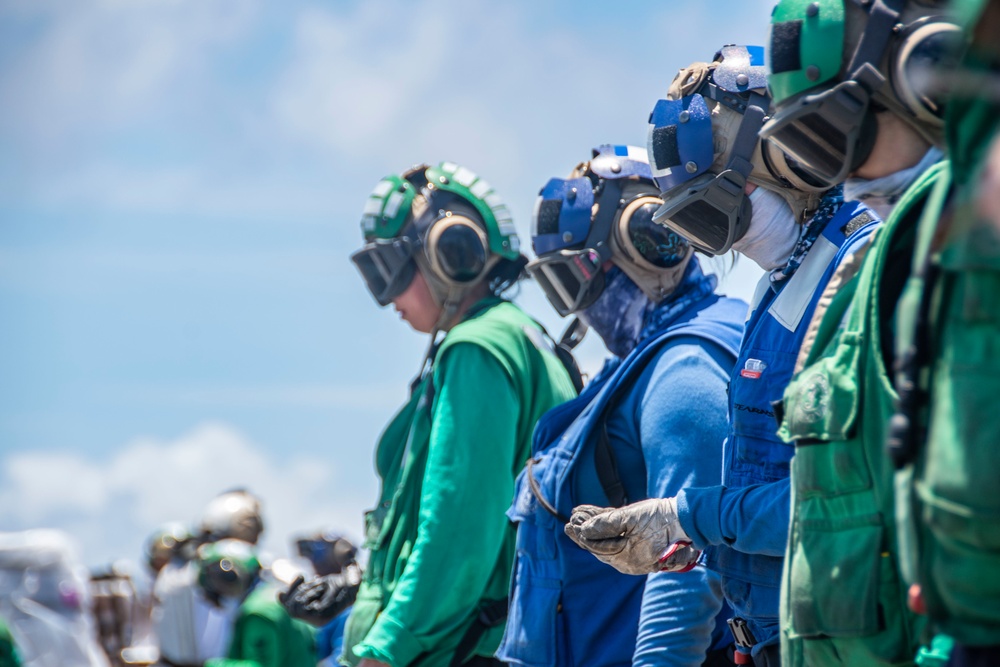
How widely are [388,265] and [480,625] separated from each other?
1.64 m

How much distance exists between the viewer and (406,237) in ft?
19.5

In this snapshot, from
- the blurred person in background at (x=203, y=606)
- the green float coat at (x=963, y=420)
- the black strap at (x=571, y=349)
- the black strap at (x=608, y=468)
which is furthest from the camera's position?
the blurred person in background at (x=203, y=606)

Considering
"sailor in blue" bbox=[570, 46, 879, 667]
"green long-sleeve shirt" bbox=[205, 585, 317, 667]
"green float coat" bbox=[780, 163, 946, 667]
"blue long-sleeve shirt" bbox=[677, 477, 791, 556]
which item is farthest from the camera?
"green long-sleeve shirt" bbox=[205, 585, 317, 667]

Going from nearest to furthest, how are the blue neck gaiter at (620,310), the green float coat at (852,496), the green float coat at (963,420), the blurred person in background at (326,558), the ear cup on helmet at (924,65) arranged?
the green float coat at (963,420) → the green float coat at (852,496) → the ear cup on helmet at (924,65) → the blue neck gaiter at (620,310) → the blurred person in background at (326,558)

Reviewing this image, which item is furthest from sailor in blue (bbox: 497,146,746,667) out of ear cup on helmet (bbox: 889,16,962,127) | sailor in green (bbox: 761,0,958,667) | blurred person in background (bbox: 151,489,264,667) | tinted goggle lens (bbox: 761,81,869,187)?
blurred person in background (bbox: 151,489,264,667)

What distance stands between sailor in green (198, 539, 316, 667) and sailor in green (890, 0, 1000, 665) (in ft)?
28.6

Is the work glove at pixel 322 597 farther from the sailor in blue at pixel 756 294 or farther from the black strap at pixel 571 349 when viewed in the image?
the sailor in blue at pixel 756 294

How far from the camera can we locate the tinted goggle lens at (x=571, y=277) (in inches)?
188

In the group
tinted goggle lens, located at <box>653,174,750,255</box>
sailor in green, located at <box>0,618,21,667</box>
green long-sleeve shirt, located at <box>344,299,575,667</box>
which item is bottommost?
sailor in green, located at <box>0,618,21,667</box>

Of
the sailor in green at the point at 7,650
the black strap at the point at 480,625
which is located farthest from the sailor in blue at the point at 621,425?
the sailor in green at the point at 7,650

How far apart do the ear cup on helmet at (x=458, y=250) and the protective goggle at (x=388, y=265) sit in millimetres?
133

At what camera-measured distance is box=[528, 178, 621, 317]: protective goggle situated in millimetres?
4789

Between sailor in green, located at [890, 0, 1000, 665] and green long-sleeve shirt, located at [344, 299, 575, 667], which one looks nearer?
sailor in green, located at [890, 0, 1000, 665]

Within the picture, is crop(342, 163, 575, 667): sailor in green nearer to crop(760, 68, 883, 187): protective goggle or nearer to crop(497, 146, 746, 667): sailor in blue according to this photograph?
crop(497, 146, 746, 667): sailor in blue
